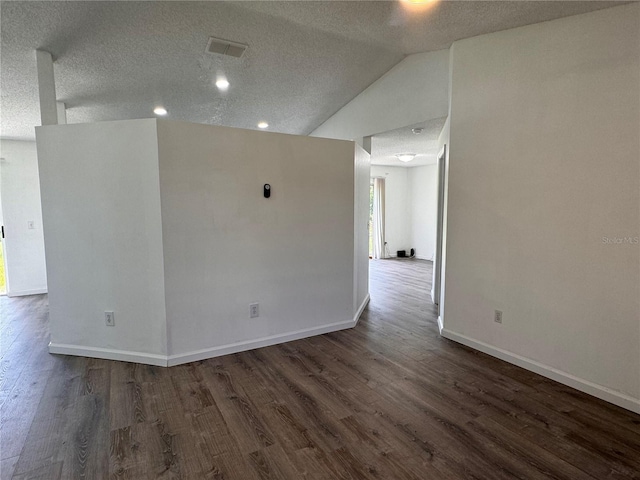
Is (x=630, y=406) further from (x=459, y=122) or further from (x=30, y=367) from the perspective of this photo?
(x=30, y=367)

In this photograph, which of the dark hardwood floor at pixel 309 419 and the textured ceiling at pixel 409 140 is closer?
the dark hardwood floor at pixel 309 419

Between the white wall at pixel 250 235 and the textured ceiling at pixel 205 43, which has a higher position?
the textured ceiling at pixel 205 43

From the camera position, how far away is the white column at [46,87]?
2841 millimetres

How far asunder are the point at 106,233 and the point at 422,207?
7803 mm

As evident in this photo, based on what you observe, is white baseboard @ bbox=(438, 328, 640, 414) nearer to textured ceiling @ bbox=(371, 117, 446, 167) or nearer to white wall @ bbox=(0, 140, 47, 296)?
textured ceiling @ bbox=(371, 117, 446, 167)

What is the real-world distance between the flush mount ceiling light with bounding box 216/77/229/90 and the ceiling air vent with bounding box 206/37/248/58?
1.73 feet

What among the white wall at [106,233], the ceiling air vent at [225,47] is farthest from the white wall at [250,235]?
the ceiling air vent at [225,47]

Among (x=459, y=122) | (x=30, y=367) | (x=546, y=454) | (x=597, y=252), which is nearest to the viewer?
(x=546, y=454)

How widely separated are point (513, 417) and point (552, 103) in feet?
7.61

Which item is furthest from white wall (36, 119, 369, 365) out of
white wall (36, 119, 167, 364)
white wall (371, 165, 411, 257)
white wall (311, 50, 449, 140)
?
white wall (371, 165, 411, 257)

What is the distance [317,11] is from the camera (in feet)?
8.74

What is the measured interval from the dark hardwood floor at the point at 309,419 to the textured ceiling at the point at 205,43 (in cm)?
275

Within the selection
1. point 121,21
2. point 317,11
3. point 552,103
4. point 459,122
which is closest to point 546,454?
point 552,103

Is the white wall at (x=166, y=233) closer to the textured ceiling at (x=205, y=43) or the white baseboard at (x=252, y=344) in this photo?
the white baseboard at (x=252, y=344)
